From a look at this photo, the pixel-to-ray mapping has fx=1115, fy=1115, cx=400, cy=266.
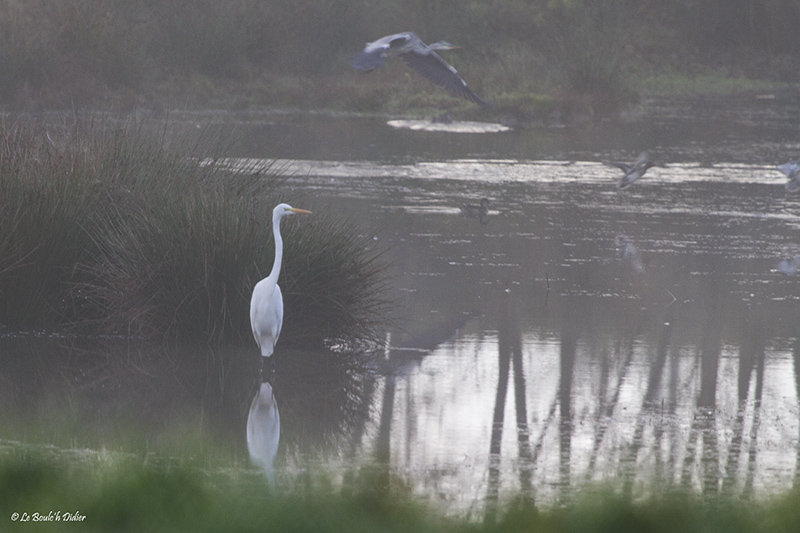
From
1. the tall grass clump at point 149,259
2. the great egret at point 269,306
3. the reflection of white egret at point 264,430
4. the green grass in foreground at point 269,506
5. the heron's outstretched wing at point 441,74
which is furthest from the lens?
the heron's outstretched wing at point 441,74

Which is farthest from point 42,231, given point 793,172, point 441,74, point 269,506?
point 793,172

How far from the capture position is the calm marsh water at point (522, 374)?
515 cm

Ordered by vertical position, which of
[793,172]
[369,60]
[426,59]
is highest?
[426,59]

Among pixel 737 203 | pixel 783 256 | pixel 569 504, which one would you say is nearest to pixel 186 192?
pixel 569 504

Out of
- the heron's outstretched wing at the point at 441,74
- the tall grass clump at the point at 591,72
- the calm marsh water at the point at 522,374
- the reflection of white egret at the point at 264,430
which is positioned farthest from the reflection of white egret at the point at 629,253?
the tall grass clump at the point at 591,72

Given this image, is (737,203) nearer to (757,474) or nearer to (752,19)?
(757,474)

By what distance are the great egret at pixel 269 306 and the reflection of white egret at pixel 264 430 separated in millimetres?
263

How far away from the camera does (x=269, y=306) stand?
6.11 metres

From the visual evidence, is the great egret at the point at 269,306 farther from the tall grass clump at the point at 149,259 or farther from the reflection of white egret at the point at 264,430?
the tall grass clump at the point at 149,259

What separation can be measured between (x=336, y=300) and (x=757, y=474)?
9.38 feet

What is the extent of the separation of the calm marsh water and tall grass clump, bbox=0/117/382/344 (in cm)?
22

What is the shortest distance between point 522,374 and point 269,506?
263 cm

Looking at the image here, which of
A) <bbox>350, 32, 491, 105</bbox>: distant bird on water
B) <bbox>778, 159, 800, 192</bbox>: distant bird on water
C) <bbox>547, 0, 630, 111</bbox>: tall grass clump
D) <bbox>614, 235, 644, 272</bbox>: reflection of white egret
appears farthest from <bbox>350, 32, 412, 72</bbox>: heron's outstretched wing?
<bbox>547, 0, 630, 111</bbox>: tall grass clump

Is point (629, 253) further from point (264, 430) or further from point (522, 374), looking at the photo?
point (264, 430)
